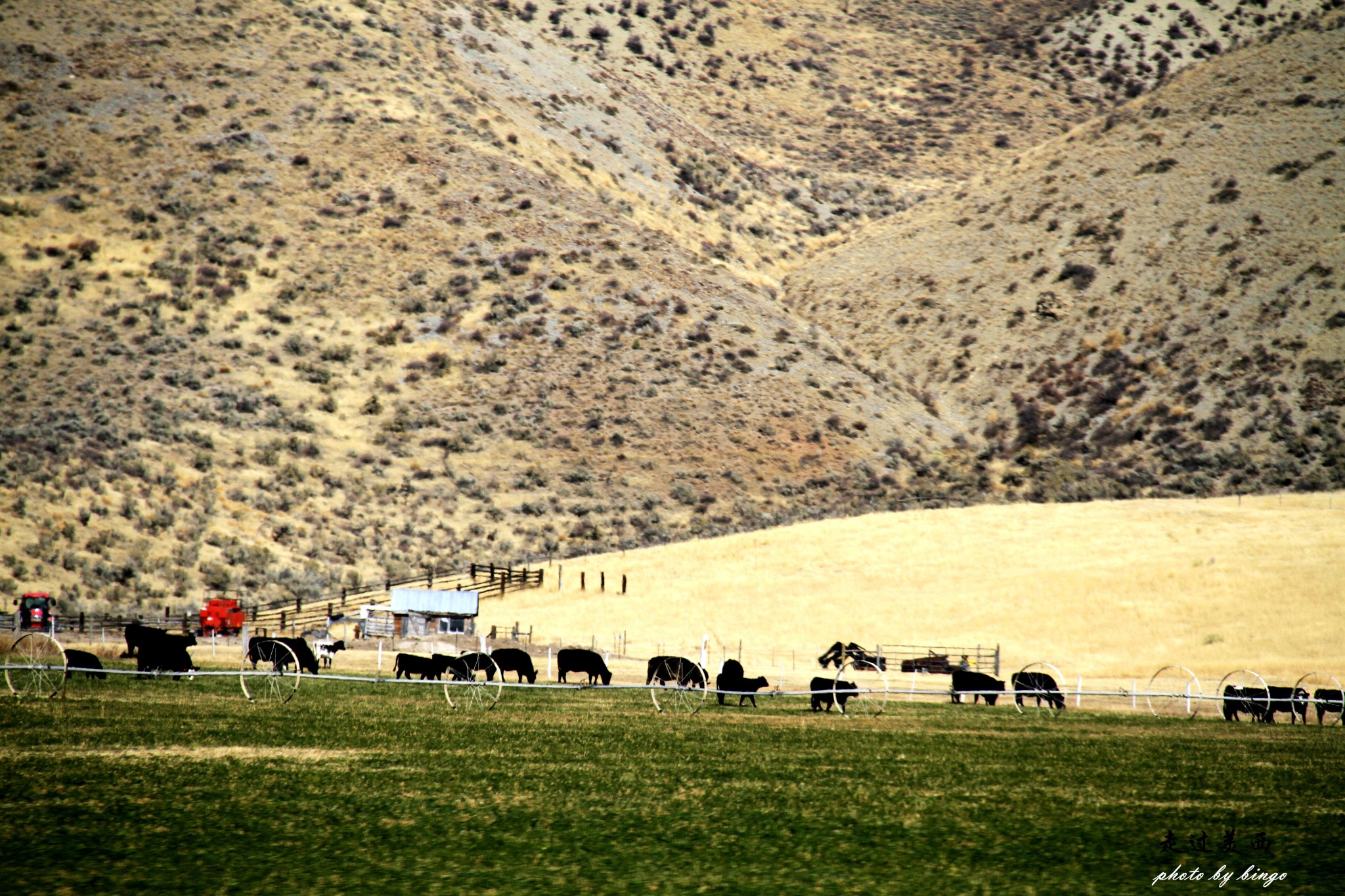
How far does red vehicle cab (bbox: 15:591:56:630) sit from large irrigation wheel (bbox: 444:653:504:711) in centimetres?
1860

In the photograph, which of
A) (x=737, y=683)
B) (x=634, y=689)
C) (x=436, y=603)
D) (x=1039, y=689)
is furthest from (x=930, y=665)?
(x=436, y=603)

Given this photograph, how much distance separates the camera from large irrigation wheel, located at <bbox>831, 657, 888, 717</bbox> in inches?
1160

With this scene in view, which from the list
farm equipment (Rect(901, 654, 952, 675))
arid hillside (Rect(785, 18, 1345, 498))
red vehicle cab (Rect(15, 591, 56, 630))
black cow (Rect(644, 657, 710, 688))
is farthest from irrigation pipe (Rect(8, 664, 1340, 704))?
arid hillside (Rect(785, 18, 1345, 498))

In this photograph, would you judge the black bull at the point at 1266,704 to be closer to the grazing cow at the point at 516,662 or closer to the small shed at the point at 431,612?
Answer: the grazing cow at the point at 516,662

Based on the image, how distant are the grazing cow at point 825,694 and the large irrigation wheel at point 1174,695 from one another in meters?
7.38

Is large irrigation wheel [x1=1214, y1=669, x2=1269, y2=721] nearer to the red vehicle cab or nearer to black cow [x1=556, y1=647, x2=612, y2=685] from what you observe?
black cow [x1=556, y1=647, x2=612, y2=685]

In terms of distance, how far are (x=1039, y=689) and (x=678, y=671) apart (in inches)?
370

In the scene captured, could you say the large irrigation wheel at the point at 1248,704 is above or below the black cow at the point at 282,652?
below

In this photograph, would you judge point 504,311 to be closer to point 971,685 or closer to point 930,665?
point 930,665

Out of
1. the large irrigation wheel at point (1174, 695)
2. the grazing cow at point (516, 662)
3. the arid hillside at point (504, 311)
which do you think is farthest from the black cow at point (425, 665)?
the arid hillside at point (504, 311)

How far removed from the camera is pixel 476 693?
100 ft

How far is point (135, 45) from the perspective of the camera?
104 metres

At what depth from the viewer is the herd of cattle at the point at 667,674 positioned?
102 feet

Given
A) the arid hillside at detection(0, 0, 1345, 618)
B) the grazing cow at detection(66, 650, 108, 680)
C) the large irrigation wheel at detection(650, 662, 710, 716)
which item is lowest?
the large irrigation wheel at detection(650, 662, 710, 716)
